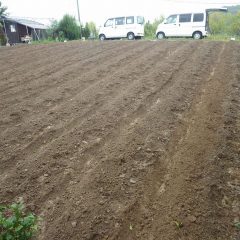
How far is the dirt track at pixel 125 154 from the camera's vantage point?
8.87ft

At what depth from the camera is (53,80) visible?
7.30 meters

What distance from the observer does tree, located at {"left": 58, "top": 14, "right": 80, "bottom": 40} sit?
26375 mm

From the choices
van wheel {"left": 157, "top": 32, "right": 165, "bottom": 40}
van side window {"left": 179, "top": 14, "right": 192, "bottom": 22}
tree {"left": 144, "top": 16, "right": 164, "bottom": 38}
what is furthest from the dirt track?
tree {"left": 144, "top": 16, "right": 164, "bottom": 38}

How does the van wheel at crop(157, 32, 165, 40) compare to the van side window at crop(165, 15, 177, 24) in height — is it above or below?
below

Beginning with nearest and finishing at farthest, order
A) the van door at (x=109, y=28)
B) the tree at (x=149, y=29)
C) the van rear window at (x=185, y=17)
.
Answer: the van rear window at (x=185, y=17), the van door at (x=109, y=28), the tree at (x=149, y=29)

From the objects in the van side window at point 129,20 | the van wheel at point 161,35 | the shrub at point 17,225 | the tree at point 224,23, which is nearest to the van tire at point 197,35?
the van wheel at point 161,35

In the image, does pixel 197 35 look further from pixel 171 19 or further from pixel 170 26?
pixel 171 19

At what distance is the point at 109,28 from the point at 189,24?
5.77 metres

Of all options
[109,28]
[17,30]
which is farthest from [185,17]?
[17,30]

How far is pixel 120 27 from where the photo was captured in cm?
1944

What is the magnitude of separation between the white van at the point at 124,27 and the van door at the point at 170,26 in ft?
6.38

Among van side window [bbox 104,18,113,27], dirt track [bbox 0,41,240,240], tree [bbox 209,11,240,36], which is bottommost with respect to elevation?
tree [bbox 209,11,240,36]

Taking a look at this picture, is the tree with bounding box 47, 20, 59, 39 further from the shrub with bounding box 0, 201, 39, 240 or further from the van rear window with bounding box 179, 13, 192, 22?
the shrub with bounding box 0, 201, 39, 240

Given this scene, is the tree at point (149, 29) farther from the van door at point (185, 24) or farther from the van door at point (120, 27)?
the van door at point (185, 24)
